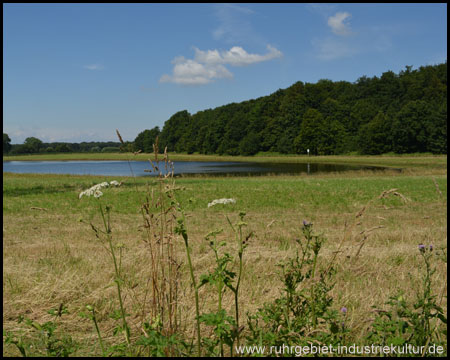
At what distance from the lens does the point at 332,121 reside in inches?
4178

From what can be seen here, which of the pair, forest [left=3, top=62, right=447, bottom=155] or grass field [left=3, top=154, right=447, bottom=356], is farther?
forest [left=3, top=62, right=447, bottom=155]

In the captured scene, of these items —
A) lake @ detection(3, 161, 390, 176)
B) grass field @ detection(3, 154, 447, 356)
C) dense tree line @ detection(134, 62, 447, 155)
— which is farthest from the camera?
dense tree line @ detection(134, 62, 447, 155)

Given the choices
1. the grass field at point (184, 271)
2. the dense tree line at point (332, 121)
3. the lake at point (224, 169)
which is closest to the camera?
the grass field at point (184, 271)

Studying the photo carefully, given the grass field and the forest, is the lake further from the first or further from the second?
the grass field

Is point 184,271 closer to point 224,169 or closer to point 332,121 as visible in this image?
point 224,169

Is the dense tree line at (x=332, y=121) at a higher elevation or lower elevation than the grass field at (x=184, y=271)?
higher

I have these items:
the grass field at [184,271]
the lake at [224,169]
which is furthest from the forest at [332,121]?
the grass field at [184,271]

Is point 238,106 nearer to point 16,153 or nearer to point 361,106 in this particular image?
point 361,106

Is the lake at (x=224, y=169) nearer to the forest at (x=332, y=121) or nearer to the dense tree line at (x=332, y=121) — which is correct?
the forest at (x=332, y=121)

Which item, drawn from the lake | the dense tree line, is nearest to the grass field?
the lake

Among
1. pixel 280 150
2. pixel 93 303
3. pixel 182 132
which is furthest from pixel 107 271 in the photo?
pixel 182 132

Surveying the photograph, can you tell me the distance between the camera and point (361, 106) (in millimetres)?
104875

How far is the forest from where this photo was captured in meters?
86.9

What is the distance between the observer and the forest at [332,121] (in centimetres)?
8694
